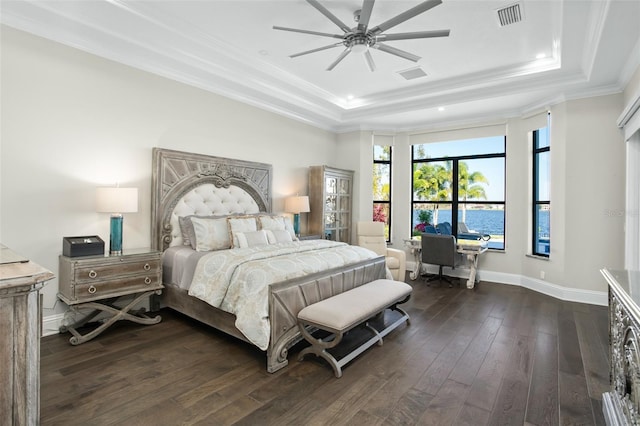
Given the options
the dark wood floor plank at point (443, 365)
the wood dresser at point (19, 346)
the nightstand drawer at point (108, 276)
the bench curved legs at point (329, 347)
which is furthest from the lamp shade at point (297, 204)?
the wood dresser at point (19, 346)

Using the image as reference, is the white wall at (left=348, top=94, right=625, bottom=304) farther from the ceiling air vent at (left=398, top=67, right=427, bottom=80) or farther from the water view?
the ceiling air vent at (left=398, top=67, right=427, bottom=80)

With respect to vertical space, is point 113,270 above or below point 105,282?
above

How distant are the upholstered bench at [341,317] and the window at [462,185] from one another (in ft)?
11.7

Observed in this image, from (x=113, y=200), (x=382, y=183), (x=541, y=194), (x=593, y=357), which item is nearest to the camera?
(x=593, y=357)

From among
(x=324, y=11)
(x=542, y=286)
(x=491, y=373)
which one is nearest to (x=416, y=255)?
(x=542, y=286)

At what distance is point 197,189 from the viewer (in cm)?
425

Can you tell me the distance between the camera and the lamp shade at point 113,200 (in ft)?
10.4

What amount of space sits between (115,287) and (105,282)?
10 cm

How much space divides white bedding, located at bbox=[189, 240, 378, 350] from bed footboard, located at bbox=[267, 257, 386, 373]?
0.19 feet

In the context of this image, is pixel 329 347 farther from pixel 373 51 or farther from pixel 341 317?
pixel 373 51

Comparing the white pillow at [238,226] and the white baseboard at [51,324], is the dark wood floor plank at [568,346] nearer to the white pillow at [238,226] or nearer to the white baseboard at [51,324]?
the white pillow at [238,226]

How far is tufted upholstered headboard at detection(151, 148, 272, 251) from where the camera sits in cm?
383

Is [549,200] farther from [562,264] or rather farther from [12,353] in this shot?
[12,353]

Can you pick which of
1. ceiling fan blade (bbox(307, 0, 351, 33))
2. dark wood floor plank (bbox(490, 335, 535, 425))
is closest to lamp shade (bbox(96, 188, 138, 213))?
ceiling fan blade (bbox(307, 0, 351, 33))
